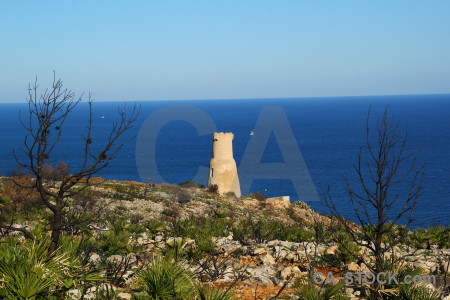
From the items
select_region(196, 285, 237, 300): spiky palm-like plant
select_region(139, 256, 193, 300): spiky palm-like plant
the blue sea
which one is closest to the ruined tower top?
the blue sea

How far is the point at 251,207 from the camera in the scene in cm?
3125

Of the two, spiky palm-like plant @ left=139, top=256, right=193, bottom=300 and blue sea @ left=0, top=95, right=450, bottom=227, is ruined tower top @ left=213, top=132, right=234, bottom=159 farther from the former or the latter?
spiky palm-like plant @ left=139, top=256, right=193, bottom=300

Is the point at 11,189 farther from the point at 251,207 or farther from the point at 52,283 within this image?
the point at 52,283

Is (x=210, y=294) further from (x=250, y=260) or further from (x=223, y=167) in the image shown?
(x=223, y=167)

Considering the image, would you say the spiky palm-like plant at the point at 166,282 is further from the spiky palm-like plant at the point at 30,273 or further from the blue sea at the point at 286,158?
the blue sea at the point at 286,158

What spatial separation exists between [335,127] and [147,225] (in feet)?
473

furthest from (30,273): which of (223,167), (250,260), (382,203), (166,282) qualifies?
(223,167)

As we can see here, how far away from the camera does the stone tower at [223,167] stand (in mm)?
36750

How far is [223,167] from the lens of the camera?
121 feet

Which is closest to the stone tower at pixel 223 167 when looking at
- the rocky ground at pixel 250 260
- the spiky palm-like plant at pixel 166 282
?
the rocky ground at pixel 250 260

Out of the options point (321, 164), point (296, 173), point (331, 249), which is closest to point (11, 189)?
point (331, 249)

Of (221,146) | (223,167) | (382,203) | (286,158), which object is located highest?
(382,203)

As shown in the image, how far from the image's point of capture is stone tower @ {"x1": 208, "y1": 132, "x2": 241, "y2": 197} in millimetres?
36750

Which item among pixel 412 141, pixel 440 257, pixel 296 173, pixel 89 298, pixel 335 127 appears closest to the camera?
pixel 89 298
